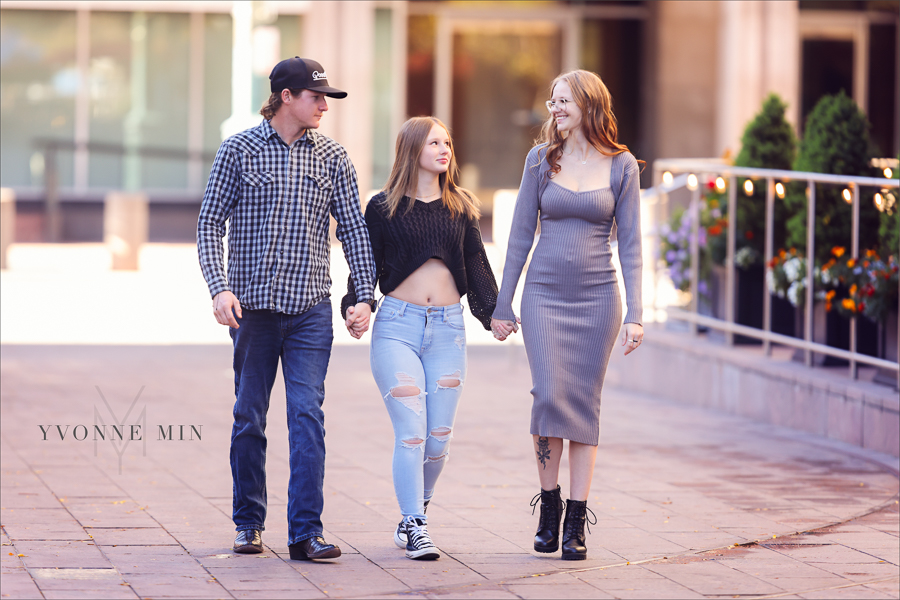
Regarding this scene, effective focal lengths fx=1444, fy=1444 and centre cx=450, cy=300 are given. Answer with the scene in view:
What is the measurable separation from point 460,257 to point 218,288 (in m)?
0.93

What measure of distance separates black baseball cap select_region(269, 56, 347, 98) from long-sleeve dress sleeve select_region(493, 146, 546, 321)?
2.57ft

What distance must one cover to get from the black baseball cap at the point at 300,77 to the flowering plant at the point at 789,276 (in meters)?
4.18

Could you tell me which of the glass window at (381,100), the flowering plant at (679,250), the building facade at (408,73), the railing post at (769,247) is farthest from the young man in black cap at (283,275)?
the glass window at (381,100)

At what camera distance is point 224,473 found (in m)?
Answer: 7.10

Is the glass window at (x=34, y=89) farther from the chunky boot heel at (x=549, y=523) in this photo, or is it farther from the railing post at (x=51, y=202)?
the chunky boot heel at (x=549, y=523)

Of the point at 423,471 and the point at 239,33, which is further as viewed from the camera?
the point at 239,33

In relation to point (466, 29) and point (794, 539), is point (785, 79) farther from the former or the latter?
point (794, 539)

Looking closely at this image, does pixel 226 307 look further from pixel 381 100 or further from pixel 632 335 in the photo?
pixel 381 100

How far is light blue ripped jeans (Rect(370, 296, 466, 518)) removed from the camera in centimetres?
534

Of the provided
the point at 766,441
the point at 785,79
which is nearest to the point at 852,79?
the point at 785,79

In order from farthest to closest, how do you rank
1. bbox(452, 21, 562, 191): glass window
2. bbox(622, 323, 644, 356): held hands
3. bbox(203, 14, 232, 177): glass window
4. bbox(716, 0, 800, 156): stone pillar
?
bbox(452, 21, 562, 191): glass window < bbox(203, 14, 232, 177): glass window < bbox(716, 0, 800, 156): stone pillar < bbox(622, 323, 644, 356): held hands

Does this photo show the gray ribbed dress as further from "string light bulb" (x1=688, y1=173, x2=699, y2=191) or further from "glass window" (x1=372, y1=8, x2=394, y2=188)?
"glass window" (x1=372, y1=8, x2=394, y2=188)

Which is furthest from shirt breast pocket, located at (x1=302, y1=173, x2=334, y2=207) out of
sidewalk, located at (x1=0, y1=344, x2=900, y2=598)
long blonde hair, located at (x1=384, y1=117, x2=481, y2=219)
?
sidewalk, located at (x1=0, y1=344, x2=900, y2=598)

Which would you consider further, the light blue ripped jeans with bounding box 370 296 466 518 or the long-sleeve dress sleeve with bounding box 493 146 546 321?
the long-sleeve dress sleeve with bounding box 493 146 546 321
